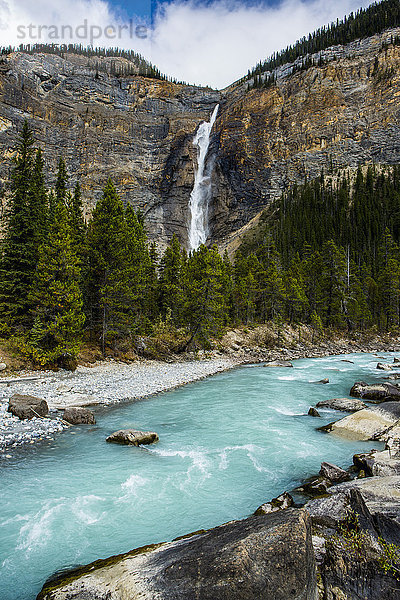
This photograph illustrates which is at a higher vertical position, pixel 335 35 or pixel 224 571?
pixel 335 35

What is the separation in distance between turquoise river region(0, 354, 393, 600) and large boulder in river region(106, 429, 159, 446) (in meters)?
0.30

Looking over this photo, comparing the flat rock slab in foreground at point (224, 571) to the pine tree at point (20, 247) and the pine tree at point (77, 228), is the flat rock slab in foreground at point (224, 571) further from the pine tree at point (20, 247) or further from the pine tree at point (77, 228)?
the pine tree at point (77, 228)

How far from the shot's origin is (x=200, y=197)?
Result: 101 metres

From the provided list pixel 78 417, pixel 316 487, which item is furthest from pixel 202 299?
pixel 316 487

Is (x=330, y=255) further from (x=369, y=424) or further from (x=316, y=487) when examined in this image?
(x=316, y=487)

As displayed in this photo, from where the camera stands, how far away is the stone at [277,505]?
6.28m

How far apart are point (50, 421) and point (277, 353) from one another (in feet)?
95.3

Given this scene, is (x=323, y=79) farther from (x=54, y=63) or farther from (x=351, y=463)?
(x=351, y=463)

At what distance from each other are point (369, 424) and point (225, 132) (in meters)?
111

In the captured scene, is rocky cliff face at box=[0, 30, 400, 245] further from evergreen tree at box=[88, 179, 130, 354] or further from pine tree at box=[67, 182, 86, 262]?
evergreen tree at box=[88, 179, 130, 354]

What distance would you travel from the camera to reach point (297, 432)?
37.9ft

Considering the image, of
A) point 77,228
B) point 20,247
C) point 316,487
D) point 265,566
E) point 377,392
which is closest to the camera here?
point 265,566

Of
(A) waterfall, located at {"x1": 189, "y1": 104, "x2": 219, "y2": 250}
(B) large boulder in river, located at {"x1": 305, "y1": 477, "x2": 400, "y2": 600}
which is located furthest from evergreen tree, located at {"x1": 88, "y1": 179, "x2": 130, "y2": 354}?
(A) waterfall, located at {"x1": 189, "y1": 104, "x2": 219, "y2": 250}

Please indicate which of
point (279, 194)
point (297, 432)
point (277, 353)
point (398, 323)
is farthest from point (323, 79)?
point (297, 432)
